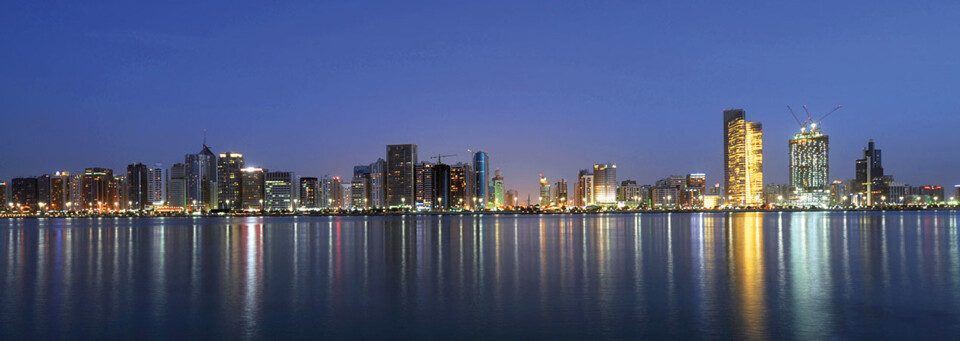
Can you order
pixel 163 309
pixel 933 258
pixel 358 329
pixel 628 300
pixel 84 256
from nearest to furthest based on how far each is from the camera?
1. pixel 358 329
2. pixel 163 309
3. pixel 628 300
4. pixel 933 258
5. pixel 84 256

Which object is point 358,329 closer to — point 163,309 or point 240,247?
point 163,309

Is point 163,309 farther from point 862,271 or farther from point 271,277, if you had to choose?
point 862,271

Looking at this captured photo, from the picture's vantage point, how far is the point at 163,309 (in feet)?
70.9

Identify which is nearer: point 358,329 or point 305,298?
point 358,329

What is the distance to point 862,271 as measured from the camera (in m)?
31.6

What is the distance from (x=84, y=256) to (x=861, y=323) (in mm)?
43494

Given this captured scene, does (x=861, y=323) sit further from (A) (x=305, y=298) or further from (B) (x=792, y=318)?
(A) (x=305, y=298)

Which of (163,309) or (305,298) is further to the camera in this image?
(305,298)

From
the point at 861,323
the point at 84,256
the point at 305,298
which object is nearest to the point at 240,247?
the point at 84,256

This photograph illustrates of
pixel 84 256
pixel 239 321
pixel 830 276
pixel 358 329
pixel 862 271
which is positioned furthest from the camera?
pixel 84 256

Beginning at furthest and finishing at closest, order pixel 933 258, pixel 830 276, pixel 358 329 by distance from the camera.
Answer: pixel 933 258
pixel 830 276
pixel 358 329

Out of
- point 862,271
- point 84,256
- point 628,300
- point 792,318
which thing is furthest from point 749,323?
point 84,256

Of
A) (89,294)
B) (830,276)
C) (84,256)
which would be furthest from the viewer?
(84,256)

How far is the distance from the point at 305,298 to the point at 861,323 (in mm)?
17151
